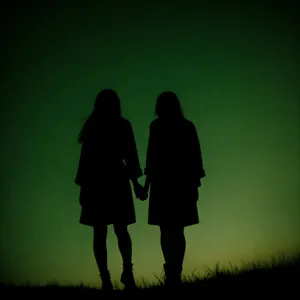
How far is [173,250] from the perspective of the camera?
4684mm

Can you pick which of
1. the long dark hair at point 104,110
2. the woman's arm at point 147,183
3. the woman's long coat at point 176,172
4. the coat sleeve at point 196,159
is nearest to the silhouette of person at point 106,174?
the long dark hair at point 104,110

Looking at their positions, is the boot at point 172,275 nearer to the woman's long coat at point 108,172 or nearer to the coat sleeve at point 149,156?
the woman's long coat at point 108,172

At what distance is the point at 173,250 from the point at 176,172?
0.88 m

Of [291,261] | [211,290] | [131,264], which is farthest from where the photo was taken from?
[291,261]

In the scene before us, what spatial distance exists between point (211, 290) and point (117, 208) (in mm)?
1341

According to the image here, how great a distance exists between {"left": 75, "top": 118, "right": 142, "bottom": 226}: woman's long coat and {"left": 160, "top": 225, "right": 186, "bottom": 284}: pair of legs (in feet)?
1.43

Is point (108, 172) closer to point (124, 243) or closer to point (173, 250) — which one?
point (124, 243)

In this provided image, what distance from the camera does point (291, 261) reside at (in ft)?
17.7

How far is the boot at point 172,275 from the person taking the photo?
15.2ft

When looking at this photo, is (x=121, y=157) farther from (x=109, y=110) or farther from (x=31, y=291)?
(x=31, y=291)

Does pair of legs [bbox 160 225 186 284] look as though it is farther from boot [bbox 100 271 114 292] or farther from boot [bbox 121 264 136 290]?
boot [bbox 100 271 114 292]

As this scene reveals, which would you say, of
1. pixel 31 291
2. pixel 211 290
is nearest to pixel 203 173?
pixel 211 290

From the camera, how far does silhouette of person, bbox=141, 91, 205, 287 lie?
471 centimetres

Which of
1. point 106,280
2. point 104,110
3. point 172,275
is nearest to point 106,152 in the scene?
point 104,110
